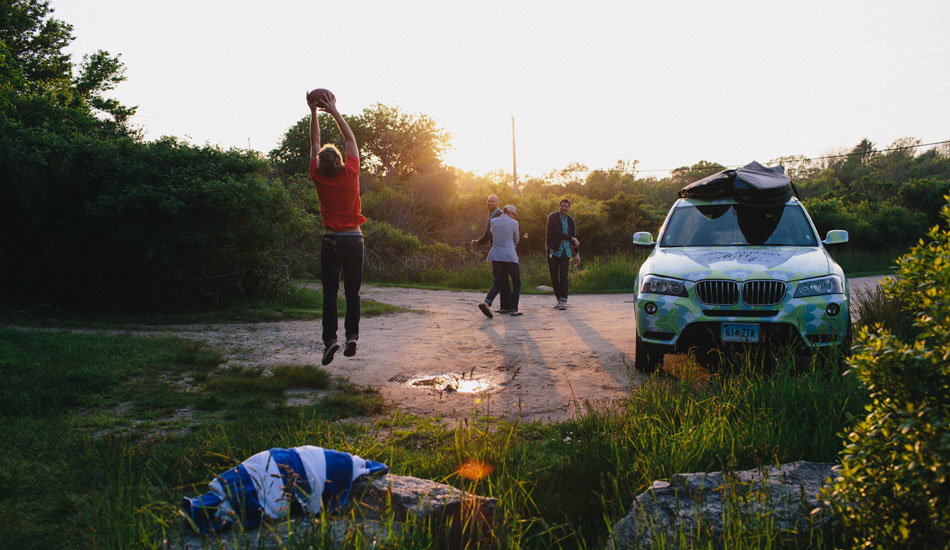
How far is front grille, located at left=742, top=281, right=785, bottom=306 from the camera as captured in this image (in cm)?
579

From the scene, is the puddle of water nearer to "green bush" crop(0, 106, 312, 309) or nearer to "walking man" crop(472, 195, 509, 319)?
"walking man" crop(472, 195, 509, 319)

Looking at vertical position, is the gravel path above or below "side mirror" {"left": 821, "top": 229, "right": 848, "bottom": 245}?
below

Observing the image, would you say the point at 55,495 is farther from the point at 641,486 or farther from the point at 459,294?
the point at 459,294

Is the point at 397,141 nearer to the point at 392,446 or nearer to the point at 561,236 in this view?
the point at 561,236

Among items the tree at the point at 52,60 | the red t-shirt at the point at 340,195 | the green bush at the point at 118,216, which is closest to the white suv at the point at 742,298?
the red t-shirt at the point at 340,195

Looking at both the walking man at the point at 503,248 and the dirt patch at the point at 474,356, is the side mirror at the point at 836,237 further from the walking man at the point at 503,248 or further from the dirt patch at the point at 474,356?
the walking man at the point at 503,248

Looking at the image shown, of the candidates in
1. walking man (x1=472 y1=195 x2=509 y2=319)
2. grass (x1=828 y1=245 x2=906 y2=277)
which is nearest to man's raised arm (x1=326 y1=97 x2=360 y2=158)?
walking man (x1=472 y1=195 x2=509 y2=319)

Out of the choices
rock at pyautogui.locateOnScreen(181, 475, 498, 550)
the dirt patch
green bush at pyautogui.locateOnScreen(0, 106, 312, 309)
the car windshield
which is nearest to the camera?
rock at pyautogui.locateOnScreen(181, 475, 498, 550)

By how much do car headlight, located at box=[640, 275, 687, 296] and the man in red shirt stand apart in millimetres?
2860

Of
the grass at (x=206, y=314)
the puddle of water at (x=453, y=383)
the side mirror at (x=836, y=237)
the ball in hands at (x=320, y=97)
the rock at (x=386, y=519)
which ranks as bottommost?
the puddle of water at (x=453, y=383)

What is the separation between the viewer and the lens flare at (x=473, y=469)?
11.2 ft

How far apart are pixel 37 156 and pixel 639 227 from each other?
22.9m

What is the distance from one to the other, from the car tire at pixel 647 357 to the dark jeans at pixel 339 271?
289 centimetres

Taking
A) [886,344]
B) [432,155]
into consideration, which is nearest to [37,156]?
[886,344]
